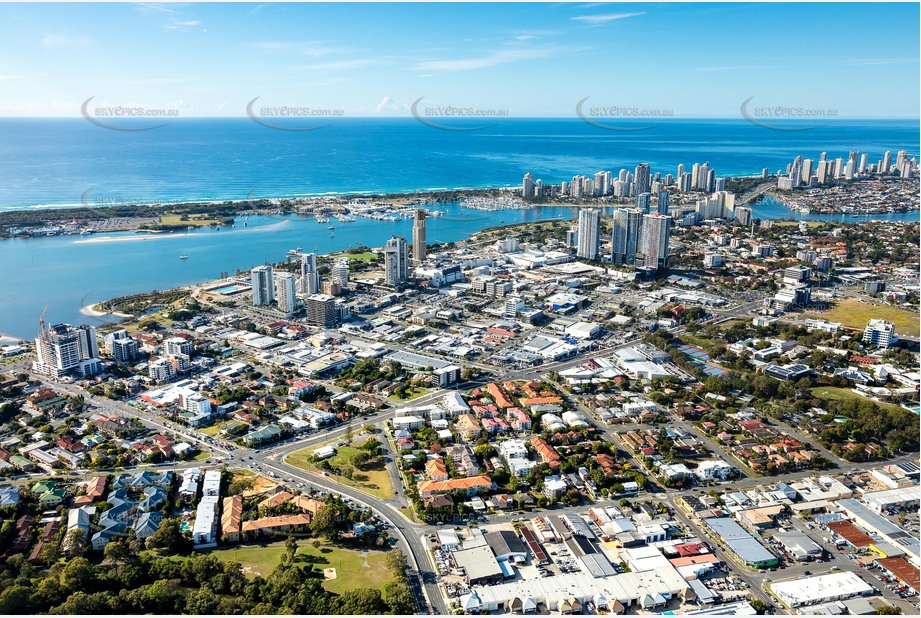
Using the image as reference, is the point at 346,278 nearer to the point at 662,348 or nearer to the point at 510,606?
the point at 662,348

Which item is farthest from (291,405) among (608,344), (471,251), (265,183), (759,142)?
(759,142)

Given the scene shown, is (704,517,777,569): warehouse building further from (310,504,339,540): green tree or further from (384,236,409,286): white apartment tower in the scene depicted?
(384,236,409,286): white apartment tower

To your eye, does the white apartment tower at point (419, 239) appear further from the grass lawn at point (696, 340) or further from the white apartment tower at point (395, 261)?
the grass lawn at point (696, 340)

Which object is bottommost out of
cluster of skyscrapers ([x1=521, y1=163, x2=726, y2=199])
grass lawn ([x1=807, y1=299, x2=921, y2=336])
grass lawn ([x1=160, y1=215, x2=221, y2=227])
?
grass lawn ([x1=807, y1=299, x2=921, y2=336])

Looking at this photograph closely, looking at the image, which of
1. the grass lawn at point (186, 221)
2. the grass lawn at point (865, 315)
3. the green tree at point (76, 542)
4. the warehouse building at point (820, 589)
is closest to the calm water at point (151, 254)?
the grass lawn at point (186, 221)

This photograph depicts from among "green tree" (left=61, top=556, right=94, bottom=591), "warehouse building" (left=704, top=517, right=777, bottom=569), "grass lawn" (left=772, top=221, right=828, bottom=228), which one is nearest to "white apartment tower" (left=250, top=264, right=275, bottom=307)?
"green tree" (left=61, top=556, right=94, bottom=591)

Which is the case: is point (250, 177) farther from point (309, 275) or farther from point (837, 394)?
point (837, 394)
